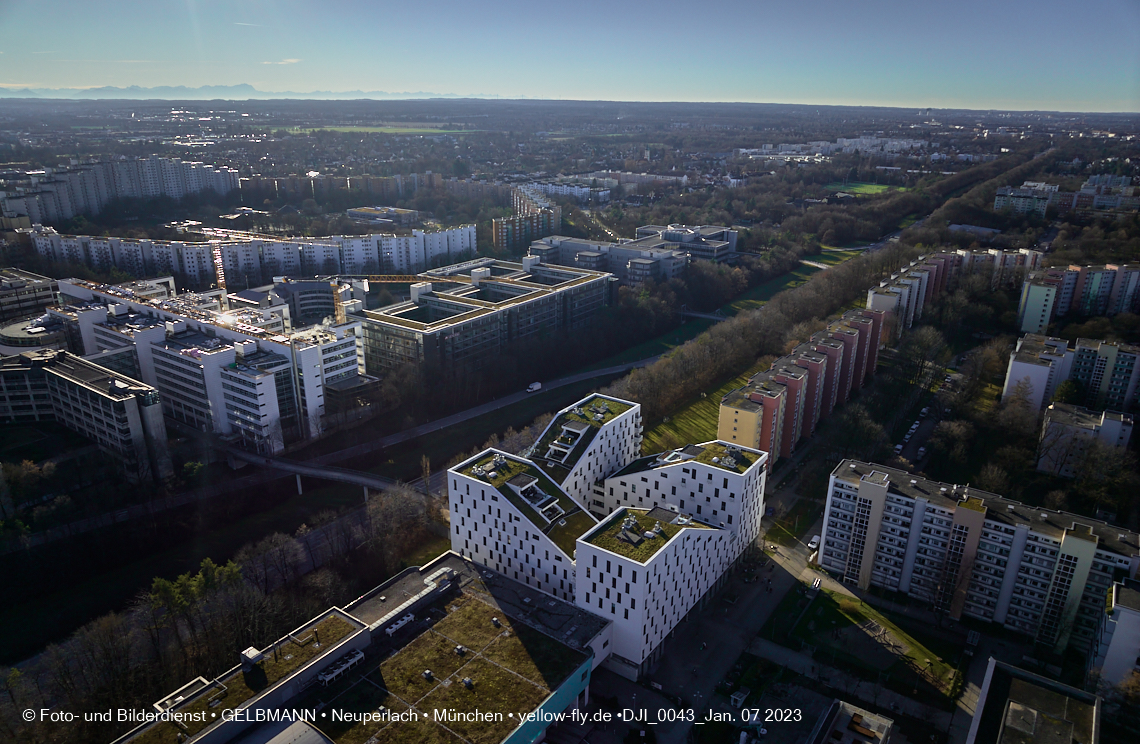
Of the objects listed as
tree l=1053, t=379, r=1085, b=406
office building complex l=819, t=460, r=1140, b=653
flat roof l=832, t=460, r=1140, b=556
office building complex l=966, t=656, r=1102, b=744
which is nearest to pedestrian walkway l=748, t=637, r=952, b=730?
office building complex l=966, t=656, r=1102, b=744

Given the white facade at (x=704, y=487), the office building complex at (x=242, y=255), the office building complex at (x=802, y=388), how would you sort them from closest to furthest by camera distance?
the white facade at (x=704, y=487)
the office building complex at (x=802, y=388)
the office building complex at (x=242, y=255)

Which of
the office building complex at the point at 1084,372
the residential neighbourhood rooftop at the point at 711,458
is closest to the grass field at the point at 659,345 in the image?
the residential neighbourhood rooftop at the point at 711,458

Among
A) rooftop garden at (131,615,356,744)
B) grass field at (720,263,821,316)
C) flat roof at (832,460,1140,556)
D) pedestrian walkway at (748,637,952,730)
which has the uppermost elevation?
flat roof at (832,460,1140,556)

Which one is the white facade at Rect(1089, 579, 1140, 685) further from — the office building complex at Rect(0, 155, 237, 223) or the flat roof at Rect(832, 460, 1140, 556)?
the office building complex at Rect(0, 155, 237, 223)

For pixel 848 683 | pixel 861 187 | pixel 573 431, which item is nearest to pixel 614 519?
pixel 573 431

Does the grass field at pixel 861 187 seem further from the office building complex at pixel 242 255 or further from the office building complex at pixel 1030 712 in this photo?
the office building complex at pixel 1030 712

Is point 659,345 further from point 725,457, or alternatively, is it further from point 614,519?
point 614,519
